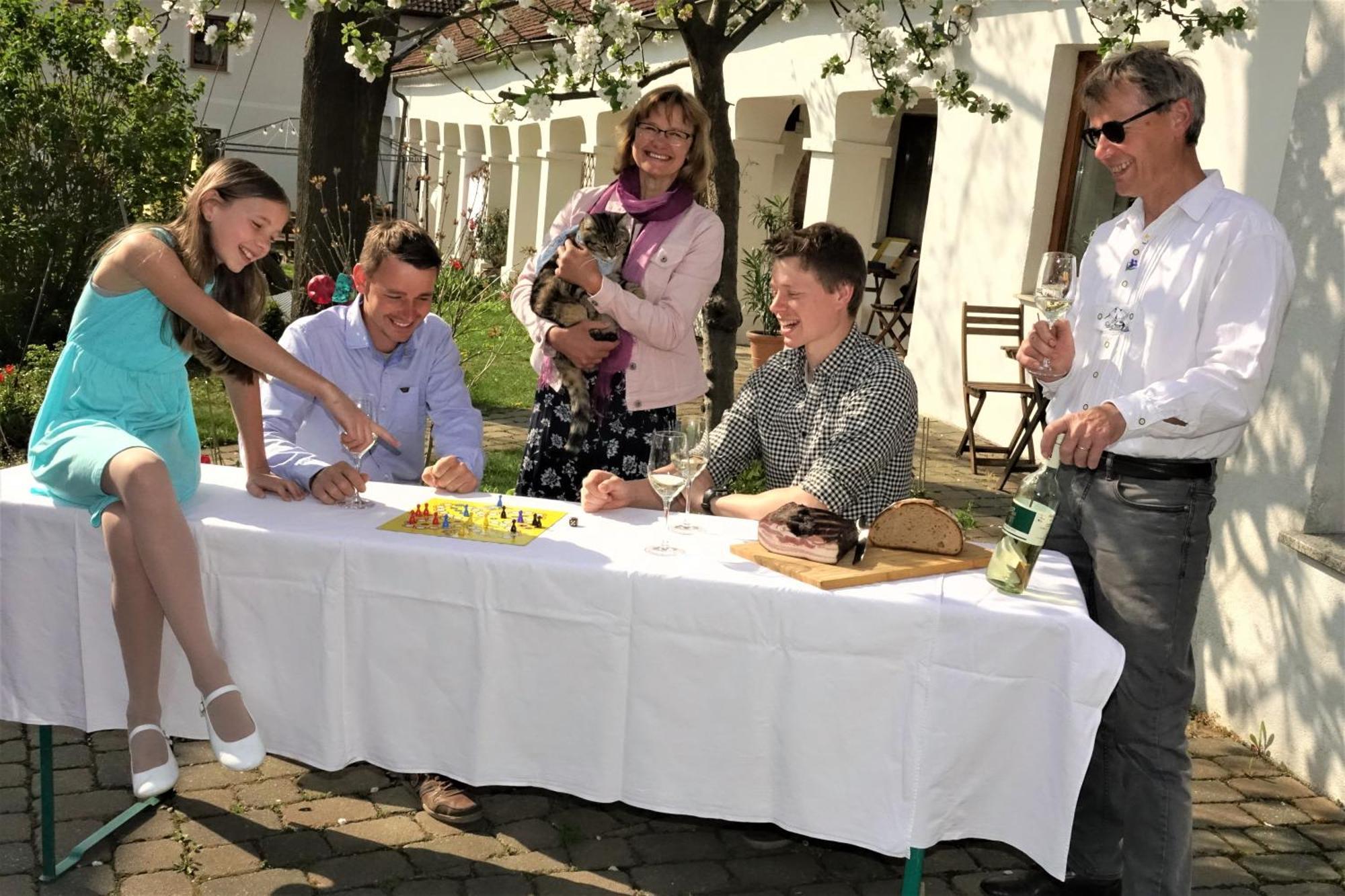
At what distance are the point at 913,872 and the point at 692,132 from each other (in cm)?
234

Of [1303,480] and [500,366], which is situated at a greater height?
[1303,480]

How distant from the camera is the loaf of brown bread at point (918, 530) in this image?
2.95 metres

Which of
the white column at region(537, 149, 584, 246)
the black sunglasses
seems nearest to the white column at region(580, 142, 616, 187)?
the white column at region(537, 149, 584, 246)

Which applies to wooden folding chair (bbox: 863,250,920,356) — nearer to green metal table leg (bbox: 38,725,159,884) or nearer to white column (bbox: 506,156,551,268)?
white column (bbox: 506,156,551,268)

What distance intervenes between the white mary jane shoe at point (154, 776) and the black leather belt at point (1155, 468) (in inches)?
88.0

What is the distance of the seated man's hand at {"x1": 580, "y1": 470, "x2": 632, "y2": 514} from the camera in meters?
3.34

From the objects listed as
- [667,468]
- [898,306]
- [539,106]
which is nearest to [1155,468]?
[667,468]

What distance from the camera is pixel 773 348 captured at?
382 inches

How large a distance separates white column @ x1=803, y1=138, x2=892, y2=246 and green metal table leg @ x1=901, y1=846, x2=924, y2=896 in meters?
9.86

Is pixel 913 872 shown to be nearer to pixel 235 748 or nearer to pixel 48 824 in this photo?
pixel 235 748

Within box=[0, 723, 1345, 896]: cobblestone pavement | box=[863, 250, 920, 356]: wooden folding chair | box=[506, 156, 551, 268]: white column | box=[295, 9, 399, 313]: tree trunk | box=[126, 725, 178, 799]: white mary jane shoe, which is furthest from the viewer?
box=[506, 156, 551, 268]: white column

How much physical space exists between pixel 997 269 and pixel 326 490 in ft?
24.9

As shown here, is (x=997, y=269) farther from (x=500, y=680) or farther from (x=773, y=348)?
(x=500, y=680)

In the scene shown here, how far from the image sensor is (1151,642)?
9.62 feet
